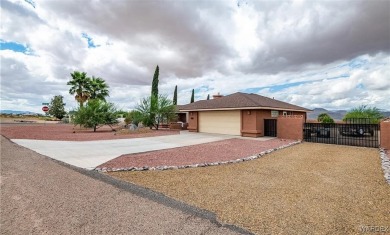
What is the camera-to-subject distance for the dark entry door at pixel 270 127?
1772 cm

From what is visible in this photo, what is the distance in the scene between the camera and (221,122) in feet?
67.8

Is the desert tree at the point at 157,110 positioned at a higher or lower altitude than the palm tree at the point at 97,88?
lower

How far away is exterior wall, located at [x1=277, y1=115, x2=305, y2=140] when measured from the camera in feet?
50.6

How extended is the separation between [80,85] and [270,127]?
30982 millimetres

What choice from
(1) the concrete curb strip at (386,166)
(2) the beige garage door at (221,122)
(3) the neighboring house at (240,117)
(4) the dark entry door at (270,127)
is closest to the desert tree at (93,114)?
(3) the neighboring house at (240,117)

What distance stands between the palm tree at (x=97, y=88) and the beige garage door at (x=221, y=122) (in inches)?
894

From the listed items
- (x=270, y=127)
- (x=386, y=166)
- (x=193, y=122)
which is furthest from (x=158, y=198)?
(x=193, y=122)

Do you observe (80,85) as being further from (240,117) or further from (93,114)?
(240,117)

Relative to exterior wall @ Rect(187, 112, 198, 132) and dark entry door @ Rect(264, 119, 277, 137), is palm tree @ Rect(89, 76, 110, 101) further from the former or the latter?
dark entry door @ Rect(264, 119, 277, 137)

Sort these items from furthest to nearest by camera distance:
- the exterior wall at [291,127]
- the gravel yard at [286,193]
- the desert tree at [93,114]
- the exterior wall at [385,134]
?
the desert tree at [93,114] → the exterior wall at [291,127] → the exterior wall at [385,134] → the gravel yard at [286,193]

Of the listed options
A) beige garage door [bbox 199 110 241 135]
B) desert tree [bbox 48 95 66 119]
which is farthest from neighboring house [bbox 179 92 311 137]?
desert tree [bbox 48 95 66 119]

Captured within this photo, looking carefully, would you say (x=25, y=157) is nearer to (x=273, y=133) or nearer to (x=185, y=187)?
(x=185, y=187)

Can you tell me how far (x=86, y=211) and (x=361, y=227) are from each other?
4869 millimetres

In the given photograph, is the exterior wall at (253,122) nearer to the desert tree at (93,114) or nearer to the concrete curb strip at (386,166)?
the concrete curb strip at (386,166)
